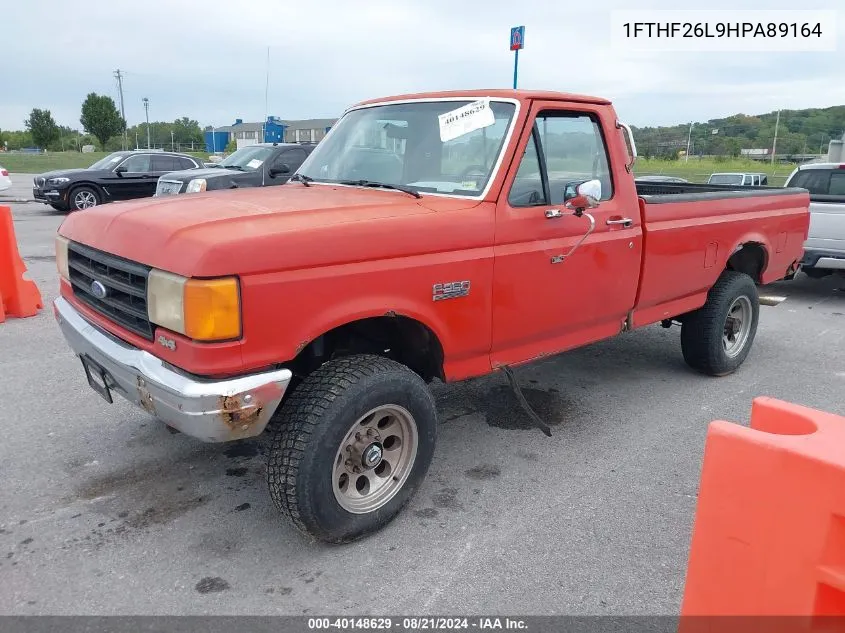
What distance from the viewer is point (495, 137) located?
365cm

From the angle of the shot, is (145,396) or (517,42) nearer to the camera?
(145,396)

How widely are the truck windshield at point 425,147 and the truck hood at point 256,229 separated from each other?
0.21 meters

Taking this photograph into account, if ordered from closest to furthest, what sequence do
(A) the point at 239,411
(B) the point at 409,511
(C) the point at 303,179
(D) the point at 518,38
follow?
(A) the point at 239,411, (B) the point at 409,511, (C) the point at 303,179, (D) the point at 518,38

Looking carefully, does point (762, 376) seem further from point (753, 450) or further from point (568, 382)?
point (753, 450)

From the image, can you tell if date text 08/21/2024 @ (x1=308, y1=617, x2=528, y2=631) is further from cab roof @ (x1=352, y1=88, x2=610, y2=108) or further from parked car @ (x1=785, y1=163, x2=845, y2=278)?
parked car @ (x1=785, y1=163, x2=845, y2=278)

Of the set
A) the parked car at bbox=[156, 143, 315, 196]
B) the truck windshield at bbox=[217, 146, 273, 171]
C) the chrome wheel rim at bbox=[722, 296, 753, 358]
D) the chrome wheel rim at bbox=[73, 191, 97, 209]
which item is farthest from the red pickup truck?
the chrome wheel rim at bbox=[73, 191, 97, 209]

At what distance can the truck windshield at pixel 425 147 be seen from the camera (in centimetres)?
361

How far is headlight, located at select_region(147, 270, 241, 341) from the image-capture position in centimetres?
253

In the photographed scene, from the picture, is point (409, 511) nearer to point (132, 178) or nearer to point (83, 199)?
point (132, 178)

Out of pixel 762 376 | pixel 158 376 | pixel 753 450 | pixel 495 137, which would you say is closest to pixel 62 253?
pixel 158 376

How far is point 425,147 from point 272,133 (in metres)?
14.6

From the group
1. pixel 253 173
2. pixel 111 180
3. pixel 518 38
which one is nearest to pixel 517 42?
pixel 518 38

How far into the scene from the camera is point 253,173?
38.4ft

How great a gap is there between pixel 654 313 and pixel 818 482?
302 cm
